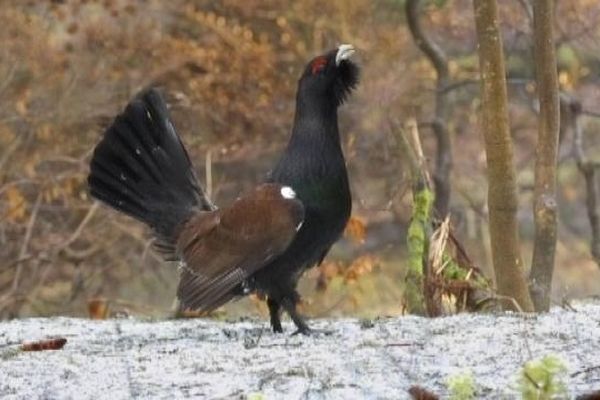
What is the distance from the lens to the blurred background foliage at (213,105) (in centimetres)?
1380

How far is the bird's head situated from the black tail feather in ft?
2.96

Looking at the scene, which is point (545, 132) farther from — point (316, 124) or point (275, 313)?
point (275, 313)

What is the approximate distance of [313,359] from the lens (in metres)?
5.37

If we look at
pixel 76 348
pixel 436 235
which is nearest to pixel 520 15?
pixel 436 235

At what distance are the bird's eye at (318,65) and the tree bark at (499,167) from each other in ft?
2.76

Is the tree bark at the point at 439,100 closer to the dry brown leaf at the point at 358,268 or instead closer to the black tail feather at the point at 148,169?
the dry brown leaf at the point at 358,268

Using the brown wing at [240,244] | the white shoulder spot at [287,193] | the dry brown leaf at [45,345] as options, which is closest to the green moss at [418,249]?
the brown wing at [240,244]

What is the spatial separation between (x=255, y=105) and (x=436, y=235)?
23.8 feet

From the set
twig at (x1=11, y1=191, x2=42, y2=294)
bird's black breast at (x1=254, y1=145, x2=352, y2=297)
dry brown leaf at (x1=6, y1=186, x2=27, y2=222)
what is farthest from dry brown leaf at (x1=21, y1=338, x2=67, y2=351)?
dry brown leaf at (x1=6, y1=186, x2=27, y2=222)

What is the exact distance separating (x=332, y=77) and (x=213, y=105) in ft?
27.2

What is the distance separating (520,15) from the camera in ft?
44.5

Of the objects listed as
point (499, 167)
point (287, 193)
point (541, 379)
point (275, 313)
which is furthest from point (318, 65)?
point (541, 379)

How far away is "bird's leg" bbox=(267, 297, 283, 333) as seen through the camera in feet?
22.1

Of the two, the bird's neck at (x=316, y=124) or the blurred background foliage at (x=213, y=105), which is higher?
the bird's neck at (x=316, y=124)
